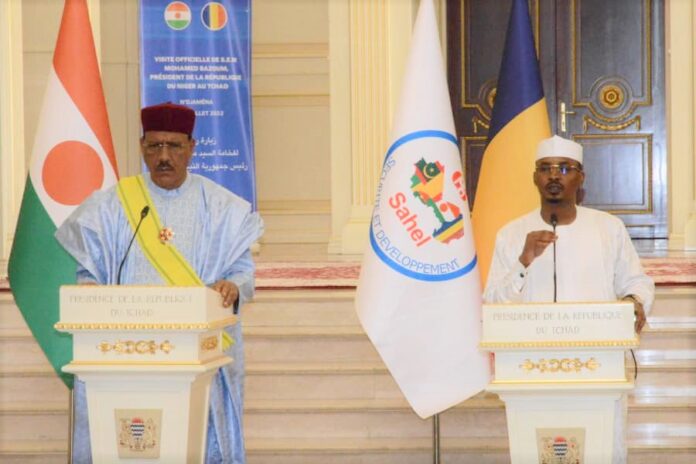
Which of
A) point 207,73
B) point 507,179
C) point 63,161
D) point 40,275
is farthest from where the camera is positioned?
point 207,73

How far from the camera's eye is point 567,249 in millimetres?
4609

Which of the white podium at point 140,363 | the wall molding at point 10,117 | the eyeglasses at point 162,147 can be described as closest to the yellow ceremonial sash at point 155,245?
the eyeglasses at point 162,147

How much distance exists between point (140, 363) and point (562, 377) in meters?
1.30

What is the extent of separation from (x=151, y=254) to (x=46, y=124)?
1501 mm

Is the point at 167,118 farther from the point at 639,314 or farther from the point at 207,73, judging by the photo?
the point at 207,73

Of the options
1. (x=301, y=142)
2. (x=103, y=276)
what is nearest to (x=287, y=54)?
(x=301, y=142)

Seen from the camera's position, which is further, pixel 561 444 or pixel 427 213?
pixel 427 213

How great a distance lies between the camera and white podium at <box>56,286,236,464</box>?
3.98 meters

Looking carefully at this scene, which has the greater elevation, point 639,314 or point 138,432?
point 639,314

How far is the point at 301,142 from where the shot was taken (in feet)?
36.4

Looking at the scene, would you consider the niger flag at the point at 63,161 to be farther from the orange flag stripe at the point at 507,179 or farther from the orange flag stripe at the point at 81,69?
the orange flag stripe at the point at 507,179

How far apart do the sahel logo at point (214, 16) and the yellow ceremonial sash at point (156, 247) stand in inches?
194

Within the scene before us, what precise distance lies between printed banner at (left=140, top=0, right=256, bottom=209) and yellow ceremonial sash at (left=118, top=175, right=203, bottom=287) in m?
4.73

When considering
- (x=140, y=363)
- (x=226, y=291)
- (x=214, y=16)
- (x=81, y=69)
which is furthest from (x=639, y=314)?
(x=214, y=16)
